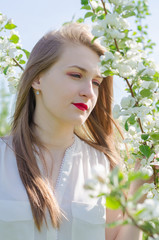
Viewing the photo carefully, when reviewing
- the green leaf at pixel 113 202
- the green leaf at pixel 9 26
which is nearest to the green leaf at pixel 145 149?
the green leaf at pixel 113 202

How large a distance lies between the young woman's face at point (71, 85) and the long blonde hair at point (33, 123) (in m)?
0.07

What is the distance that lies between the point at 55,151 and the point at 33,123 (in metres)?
→ 0.20

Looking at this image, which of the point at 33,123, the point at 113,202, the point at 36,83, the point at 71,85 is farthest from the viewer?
the point at 33,123

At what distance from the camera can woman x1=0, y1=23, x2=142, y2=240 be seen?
1.56 m

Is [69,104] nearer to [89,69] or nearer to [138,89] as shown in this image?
[89,69]

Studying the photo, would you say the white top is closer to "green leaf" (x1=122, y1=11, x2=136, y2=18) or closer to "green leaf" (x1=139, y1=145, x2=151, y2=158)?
"green leaf" (x1=139, y1=145, x2=151, y2=158)

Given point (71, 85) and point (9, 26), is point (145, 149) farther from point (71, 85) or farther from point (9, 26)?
point (9, 26)

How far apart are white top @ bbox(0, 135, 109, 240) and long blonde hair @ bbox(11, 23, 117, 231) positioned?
1.6 inches

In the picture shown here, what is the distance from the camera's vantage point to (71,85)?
63.3 inches

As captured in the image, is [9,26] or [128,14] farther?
[9,26]

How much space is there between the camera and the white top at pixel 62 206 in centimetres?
155

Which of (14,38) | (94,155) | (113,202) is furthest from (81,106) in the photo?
(113,202)

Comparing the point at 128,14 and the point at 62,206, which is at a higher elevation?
the point at 128,14

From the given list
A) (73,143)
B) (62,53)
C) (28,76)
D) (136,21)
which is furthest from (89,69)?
(136,21)
